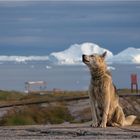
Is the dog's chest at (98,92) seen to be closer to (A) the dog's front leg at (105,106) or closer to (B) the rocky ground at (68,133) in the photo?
(A) the dog's front leg at (105,106)

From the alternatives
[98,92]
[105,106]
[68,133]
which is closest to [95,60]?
[98,92]

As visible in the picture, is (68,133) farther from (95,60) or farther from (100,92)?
(95,60)

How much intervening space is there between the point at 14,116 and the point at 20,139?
1138 centimetres

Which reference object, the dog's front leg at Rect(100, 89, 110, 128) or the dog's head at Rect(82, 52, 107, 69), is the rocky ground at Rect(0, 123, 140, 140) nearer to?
the dog's front leg at Rect(100, 89, 110, 128)

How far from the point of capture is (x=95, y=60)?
19047mm

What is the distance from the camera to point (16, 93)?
41031 millimetres

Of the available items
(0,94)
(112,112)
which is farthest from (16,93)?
(112,112)

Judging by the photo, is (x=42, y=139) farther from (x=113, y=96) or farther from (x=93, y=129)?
(x=113, y=96)

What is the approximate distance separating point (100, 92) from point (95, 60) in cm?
92

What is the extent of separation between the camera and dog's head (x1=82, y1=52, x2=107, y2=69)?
18938mm

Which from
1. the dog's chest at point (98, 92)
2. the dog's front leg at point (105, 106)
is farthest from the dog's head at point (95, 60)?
the dog's front leg at point (105, 106)

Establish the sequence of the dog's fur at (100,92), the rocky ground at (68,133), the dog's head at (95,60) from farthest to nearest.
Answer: the dog's fur at (100,92) < the dog's head at (95,60) < the rocky ground at (68,133)

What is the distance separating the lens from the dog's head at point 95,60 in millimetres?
18938

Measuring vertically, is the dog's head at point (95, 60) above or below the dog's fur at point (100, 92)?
above
